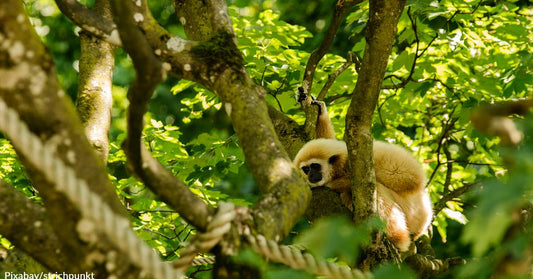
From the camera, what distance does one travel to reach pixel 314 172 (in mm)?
5703

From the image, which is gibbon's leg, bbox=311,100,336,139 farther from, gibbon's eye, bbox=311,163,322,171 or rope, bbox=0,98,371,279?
rope, bbox=0,98,371,279

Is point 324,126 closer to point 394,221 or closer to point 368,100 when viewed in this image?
point 394,221

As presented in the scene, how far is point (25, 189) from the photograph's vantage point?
4836mm

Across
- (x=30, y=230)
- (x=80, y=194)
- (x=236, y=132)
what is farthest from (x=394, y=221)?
(x=80, y=194)

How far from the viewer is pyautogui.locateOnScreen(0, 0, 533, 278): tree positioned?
1612 mm

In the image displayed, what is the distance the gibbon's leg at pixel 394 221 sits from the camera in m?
5.00

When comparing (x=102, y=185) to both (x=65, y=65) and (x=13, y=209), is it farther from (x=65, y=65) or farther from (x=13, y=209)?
(x=65, y=65)

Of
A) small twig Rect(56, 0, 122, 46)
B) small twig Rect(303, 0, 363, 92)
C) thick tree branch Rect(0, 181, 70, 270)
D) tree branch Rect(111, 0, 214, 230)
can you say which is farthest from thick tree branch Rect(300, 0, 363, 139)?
thick tree branch Rect(0, 181, 70, 270)

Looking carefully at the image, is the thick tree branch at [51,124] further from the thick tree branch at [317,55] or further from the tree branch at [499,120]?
the thick tree branch at [317,55]

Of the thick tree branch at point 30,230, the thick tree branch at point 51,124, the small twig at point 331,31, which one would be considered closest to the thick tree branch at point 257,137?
the thick tree branch at point 51,124

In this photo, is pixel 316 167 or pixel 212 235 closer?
pixel 212 235

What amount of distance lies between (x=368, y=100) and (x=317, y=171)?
2330mm


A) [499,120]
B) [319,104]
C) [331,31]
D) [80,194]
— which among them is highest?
[499,120]

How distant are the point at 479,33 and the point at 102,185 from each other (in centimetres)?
524
